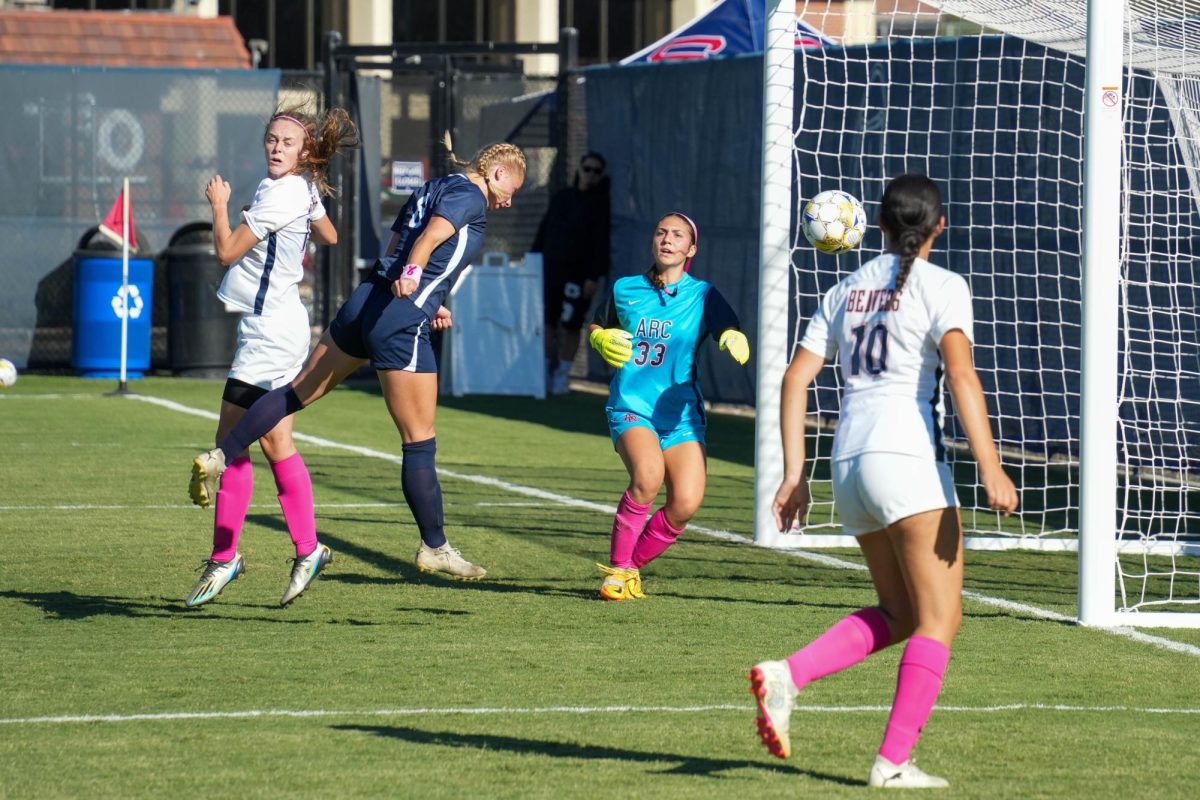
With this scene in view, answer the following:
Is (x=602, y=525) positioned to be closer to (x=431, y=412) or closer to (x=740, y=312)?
(x=431, y=412)

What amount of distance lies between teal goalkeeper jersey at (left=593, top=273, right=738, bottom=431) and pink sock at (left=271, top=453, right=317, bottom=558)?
4.50 ft

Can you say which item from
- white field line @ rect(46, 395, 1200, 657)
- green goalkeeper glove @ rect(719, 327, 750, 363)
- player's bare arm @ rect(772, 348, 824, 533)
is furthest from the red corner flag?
player's bare arm @ rect(772, 348, 824, 533)

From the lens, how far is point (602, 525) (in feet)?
35.3

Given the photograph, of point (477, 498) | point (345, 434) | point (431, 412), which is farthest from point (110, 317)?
point (431, 412)

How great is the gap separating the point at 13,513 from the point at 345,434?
5.04 m

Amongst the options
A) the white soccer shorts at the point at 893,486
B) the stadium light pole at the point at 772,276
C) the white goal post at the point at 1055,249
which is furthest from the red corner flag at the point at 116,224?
the white soccer shorts at the point at 893,486

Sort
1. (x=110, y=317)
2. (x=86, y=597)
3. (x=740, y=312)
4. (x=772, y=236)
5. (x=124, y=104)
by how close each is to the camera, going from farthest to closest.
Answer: (x=124, y=104) < (x=110, y=317) < (x=740, y=312) < (x=772, y=236) < (x=86, y=597)

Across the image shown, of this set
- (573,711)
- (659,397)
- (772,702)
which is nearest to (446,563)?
(659,397)

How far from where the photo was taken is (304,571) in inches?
316

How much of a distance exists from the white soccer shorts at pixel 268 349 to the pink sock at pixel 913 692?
365cm

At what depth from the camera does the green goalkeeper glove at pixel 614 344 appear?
8.19 m

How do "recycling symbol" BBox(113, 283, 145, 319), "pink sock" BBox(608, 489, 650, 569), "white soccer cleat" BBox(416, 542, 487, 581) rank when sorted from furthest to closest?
"recycling symbol" BBox(113, 283, 145, 319)
"white soccer cleat" BBox(416, 542, 487, 581)
"pink sock" BBox(608, 489, 650, 569)

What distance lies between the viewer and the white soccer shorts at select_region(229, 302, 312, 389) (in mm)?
8039

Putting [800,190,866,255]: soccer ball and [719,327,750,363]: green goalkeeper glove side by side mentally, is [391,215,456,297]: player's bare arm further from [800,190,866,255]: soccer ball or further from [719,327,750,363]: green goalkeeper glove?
[800,190,866,255]: soccer ball
